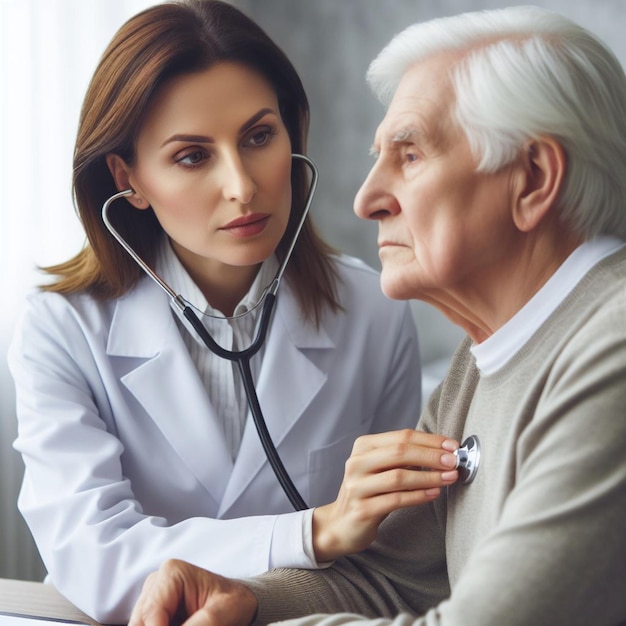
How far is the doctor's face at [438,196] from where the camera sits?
2.91 ft

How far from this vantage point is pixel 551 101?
0.84 metres

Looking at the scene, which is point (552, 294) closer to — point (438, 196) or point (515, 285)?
point (515, 285)

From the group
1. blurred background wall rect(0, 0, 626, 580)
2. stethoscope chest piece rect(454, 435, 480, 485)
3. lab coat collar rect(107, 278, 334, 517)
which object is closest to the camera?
stethoscope chest piece rect(454, 435, 480, 485)

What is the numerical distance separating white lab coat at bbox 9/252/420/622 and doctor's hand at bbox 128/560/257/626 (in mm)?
143

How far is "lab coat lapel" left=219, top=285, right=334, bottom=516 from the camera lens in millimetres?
1378

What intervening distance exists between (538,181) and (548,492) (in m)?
0.32

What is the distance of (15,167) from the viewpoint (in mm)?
2006

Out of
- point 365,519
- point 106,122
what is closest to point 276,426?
point 365,519

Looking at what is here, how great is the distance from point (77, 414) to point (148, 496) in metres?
0.19

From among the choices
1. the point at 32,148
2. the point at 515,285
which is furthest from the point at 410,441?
the point at 32,148

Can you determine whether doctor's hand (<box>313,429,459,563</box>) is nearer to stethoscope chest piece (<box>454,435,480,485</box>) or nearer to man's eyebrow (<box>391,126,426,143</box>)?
stethoscope chest piece (<box>454,435,480,485</box>)

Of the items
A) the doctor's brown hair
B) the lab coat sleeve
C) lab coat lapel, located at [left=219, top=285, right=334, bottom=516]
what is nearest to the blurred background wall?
the doctor's brown hair

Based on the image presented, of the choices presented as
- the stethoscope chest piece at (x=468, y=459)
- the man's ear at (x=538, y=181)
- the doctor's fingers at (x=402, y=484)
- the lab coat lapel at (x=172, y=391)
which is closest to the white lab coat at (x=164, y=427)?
the lab coat lapel at (x=172, y=391)

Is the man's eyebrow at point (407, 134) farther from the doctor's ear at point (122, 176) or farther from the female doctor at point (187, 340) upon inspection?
the doctor's ear at point (122, 176)
